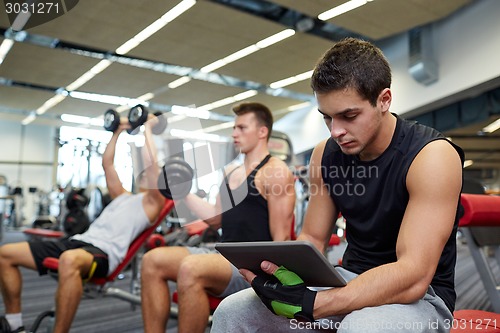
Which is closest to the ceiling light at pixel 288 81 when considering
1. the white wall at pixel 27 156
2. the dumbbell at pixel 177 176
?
the dumbbell at pixel 177 176

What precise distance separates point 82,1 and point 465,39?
16.2ft

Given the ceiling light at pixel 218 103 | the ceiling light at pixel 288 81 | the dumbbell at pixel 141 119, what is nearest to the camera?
the dumbbell at pixel 141 119

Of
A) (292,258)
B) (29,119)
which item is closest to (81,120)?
(29,119)

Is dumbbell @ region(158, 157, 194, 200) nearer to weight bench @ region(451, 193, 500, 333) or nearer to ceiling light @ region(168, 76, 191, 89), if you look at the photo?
weight bench @ region(451, 193, 500, 333)

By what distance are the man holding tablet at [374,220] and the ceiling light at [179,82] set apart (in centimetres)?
765

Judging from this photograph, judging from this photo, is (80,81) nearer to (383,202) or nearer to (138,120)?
(138,120)

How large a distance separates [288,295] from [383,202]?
0.36 m

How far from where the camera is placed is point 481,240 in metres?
2.01

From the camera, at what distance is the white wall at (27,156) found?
1328 centimetres

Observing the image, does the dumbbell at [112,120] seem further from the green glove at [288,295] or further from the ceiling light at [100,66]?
the ceiling light at [100,66]

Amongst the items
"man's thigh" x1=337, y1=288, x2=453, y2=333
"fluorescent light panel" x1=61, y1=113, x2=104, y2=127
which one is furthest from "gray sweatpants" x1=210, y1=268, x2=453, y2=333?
"fluorescent light panel" x1=61, y1=113, x2=104, y2=127

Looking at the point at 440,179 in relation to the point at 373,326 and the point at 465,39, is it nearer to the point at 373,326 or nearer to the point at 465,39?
the point at 373,326

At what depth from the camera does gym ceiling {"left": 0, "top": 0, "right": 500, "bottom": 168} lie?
542 centimetres

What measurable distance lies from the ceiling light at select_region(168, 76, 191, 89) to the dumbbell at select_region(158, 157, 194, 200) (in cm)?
682
